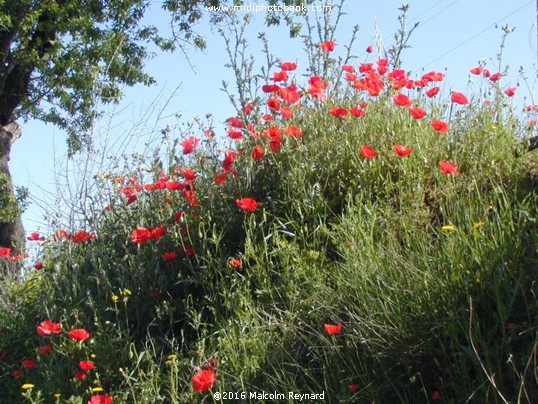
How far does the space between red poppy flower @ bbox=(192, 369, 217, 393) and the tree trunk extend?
7795mm

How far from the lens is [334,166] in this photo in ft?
13.8

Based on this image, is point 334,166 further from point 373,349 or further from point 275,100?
point 373,349

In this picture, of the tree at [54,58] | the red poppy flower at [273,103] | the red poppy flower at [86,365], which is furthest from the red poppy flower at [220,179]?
the tree at [54,58]

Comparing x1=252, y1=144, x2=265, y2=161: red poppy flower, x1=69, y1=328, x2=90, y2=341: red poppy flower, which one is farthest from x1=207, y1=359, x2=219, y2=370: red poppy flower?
x1=252, y1=144, x2=265, y2=161: red poppy flower

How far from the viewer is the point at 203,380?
2.97 m

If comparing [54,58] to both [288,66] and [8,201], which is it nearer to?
[8,201]

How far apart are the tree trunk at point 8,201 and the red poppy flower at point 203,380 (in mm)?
7795

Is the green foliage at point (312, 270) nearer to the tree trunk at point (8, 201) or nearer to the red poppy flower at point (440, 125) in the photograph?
the red poppy flower at point (440, 125)

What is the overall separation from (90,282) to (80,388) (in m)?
0.88

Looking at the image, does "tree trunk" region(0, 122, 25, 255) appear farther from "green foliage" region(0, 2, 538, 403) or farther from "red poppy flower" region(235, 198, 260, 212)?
"red poppy flower" region(235, 198, 260, 212)

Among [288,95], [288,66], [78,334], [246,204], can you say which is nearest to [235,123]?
[288,95]

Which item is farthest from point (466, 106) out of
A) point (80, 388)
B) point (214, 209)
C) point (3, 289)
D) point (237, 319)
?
point (3, 289)

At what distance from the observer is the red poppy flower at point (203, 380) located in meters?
2.94

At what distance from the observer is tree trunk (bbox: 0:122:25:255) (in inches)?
410
